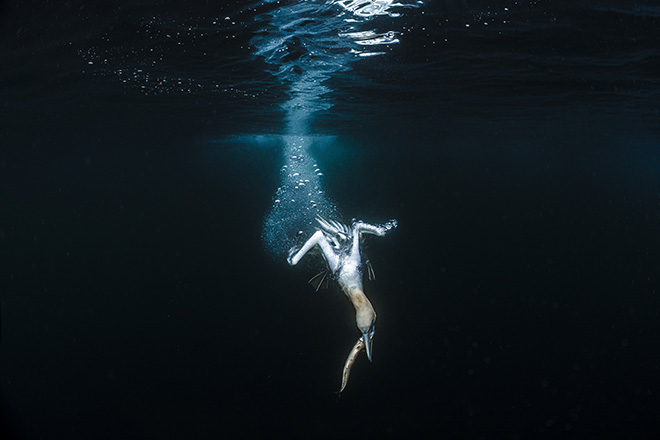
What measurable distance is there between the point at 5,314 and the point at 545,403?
30.7 meters

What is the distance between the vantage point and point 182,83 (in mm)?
13375

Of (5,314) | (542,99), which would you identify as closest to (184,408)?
(542,99)

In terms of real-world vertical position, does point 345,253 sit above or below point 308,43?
below

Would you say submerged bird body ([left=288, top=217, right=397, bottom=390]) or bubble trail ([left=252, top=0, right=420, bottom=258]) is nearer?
submerged bird body ([left=288, top=217, right=397, bottom=390])

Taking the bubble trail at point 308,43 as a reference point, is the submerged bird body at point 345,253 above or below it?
below

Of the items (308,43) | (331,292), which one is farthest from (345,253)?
(331,292)

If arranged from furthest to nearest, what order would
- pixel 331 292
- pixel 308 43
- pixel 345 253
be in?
1. pixel 331 292
2. pixel 308 43
3. pixel 345 253

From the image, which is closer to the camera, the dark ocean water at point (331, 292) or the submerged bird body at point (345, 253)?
the submerged bird body at point (345, 253)

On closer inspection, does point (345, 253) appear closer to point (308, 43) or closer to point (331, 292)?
point (308, 43)

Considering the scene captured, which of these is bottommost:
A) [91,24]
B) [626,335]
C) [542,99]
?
[626,335]

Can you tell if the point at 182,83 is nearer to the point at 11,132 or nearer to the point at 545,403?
the point at 545,403

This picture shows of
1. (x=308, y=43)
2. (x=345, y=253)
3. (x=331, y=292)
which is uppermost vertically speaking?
(x=308, y=43)

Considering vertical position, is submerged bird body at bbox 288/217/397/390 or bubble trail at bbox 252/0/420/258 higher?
bubble trail at bbox 252/0/420/258

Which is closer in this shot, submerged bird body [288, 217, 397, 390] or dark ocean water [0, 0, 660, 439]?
submerged bird body [288, 217, 397, 390]
